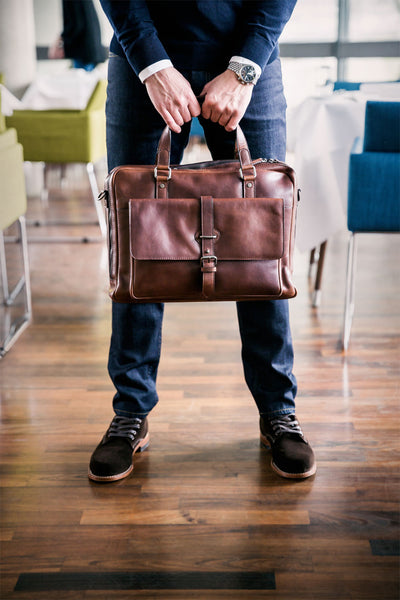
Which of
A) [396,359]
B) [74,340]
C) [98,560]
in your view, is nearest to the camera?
[98,560]

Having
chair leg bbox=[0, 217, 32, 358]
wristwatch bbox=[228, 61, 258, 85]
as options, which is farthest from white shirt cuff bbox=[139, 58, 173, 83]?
chair leg bbox=[0, 217, 32, 358]

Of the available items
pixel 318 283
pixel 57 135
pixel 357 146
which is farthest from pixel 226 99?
pixel 57 135

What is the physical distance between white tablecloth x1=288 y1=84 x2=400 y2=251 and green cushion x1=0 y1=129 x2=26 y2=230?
0.96m

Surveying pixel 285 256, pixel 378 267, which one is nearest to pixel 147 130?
pixel 285 256

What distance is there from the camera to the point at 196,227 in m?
→ 1.16

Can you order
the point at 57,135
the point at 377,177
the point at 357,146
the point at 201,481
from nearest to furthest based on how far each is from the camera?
the point at 201,481
the point at 377,177
the point at 357,146
the point at 57,135

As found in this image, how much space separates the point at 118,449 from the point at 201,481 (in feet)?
0.60

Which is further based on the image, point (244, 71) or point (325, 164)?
point (325, 164)

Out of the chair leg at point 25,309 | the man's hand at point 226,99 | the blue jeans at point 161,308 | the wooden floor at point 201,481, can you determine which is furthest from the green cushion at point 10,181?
the man's hand at point 226,99

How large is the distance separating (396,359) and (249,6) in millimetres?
1120

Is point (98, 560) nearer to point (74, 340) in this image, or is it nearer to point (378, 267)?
point (74, 340)

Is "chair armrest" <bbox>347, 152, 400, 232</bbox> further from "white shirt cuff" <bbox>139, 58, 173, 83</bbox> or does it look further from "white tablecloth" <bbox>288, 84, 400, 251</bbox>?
"white shirt cuff" <bbox>139, 58, 173, 83</bbox>

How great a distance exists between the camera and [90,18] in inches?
211

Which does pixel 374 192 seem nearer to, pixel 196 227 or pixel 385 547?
pixel 196 227
